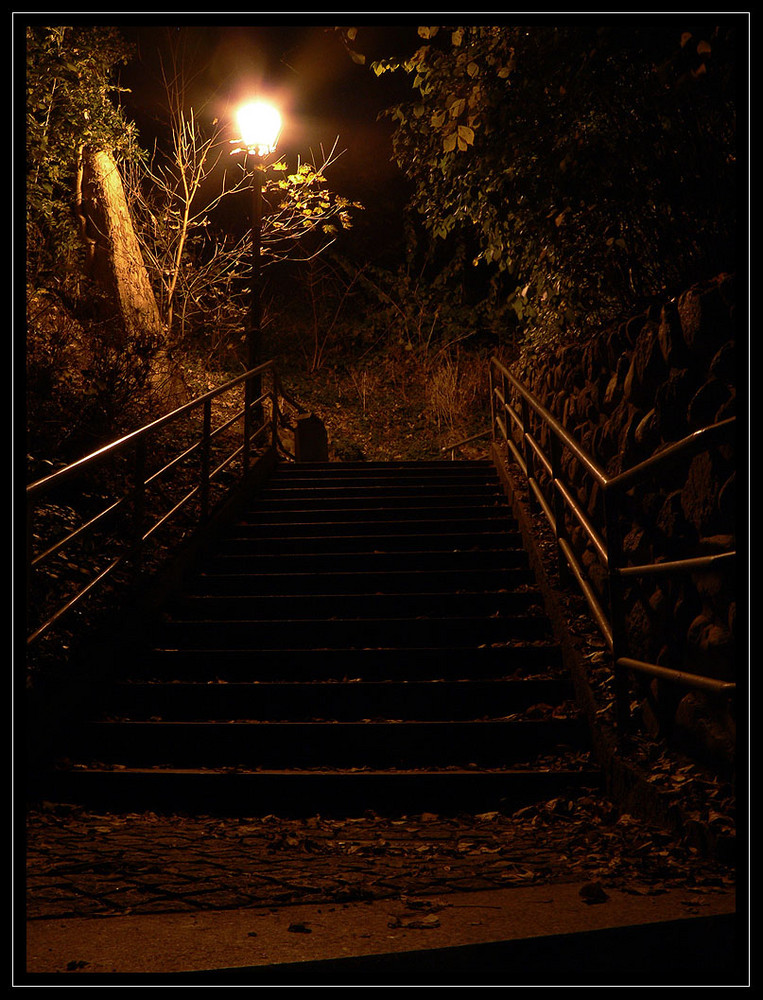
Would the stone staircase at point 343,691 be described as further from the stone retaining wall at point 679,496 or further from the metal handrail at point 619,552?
the stone retaining wall at point 679,496

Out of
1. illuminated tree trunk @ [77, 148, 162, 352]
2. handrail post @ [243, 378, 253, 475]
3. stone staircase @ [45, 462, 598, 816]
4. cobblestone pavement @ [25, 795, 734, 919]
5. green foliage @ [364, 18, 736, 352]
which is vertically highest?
illuminated tree trunk @ [77, 148, 162, 352]

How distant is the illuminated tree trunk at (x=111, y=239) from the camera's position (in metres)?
11.9

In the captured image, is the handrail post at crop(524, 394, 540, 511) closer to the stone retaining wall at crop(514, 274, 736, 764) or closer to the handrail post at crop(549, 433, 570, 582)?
the handrail post at crop(549, 433, 570, 582)

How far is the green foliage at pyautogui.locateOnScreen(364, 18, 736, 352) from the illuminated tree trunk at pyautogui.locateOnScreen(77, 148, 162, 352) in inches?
246

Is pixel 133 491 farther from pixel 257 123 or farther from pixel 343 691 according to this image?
pixel 257 123

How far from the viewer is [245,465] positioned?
317 inches

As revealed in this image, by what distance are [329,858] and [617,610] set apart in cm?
163

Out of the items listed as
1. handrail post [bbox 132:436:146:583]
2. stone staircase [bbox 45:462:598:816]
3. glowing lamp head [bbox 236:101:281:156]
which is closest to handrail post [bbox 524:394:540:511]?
stone staircase [bbox 45:462:598:816]

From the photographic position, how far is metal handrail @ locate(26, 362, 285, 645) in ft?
13.8

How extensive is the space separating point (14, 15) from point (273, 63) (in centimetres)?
1331

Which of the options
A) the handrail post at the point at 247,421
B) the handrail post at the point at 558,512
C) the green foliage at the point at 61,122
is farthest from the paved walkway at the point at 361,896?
the green foliage at the point at 61,122

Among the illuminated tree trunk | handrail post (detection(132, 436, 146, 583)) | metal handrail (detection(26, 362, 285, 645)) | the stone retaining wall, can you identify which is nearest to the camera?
the stone retaining wall

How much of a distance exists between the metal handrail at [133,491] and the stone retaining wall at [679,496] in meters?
2.83

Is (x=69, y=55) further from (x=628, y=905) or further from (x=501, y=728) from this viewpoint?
(x=628, y=905)
